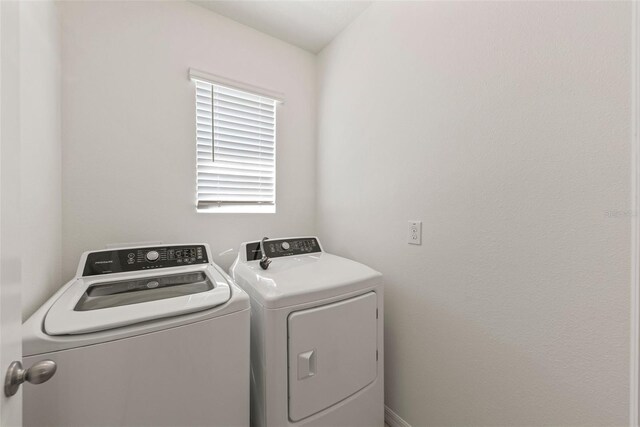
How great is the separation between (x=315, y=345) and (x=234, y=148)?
1396 mm

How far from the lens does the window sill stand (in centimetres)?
174

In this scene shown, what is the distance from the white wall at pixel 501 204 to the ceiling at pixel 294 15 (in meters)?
0.19

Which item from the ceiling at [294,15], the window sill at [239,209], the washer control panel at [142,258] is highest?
the ceiling at [294,15]

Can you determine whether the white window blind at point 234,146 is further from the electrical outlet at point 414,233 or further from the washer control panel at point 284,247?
the electrical outlet at point 414,233

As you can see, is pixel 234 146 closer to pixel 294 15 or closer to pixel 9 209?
pixel 294 15

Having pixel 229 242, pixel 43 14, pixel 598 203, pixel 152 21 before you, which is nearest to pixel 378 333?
pixel 598 203

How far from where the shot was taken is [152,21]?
1.54 meters

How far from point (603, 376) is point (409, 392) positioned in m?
0.86

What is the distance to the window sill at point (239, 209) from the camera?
174cm

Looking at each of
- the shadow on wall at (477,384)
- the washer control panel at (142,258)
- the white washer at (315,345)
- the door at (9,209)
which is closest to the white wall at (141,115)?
the washer control panel at (142,258)

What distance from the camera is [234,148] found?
5.99 feet

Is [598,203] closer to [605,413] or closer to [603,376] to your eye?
[603,376]

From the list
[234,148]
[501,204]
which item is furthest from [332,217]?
[501,204]

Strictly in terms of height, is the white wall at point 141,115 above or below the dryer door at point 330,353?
above
